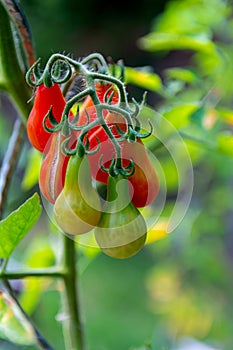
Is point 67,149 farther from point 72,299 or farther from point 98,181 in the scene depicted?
point 72,299

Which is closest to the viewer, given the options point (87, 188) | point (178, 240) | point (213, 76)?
point (87, 188)

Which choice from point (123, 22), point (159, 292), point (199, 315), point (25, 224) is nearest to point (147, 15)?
point (123, 22)

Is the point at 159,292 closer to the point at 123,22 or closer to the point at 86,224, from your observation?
the point at 86,224

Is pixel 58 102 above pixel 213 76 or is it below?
above

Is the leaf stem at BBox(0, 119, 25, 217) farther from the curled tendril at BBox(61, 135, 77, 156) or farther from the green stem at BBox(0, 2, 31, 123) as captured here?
the curled tendril at BBox(61, 135, 77, 156)

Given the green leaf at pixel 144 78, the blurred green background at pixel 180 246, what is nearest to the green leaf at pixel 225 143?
the blurred green background at pixel 180 246

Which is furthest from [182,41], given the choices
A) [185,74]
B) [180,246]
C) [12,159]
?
[180,246]

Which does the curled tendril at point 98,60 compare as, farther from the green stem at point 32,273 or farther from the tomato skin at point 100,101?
the green stem at point 32,273
